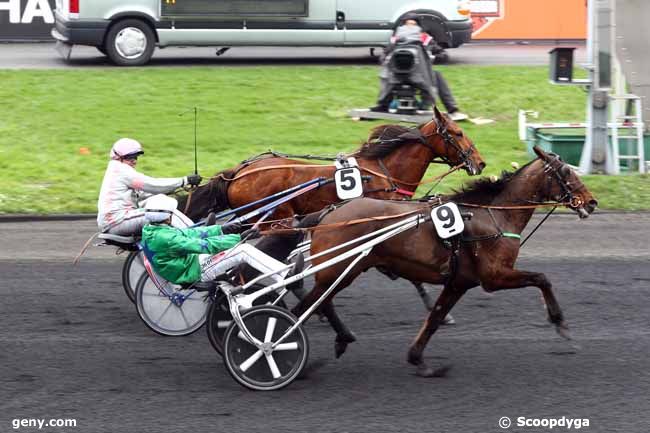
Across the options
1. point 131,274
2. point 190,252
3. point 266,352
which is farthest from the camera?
point 131,274

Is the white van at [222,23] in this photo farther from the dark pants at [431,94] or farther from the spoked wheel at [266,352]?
the spoked wheel at [266,352]

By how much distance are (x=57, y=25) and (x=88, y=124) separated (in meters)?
3.82

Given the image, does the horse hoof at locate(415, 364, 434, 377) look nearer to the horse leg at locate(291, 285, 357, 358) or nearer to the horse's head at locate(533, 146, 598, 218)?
the horse leg at locate(291, 285, 357, 358)

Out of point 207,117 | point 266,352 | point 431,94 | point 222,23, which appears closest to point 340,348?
point 266,352

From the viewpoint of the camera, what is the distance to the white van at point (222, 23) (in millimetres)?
19359

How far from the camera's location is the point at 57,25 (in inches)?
800

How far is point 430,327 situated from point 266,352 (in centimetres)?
125

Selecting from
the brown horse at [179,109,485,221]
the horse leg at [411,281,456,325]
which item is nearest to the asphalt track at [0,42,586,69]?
the brown horse at [179,109,485,221]

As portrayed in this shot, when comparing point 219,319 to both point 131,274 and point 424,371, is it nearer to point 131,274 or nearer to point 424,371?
point 424,371

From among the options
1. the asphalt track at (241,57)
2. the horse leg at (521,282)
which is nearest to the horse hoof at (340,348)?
the horse leg at (521,282)

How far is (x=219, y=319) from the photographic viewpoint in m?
8.44

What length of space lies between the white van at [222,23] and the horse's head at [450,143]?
1005 cm

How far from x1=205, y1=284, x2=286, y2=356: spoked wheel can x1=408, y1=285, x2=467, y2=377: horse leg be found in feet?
3.50

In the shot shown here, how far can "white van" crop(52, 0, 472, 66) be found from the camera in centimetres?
1936
